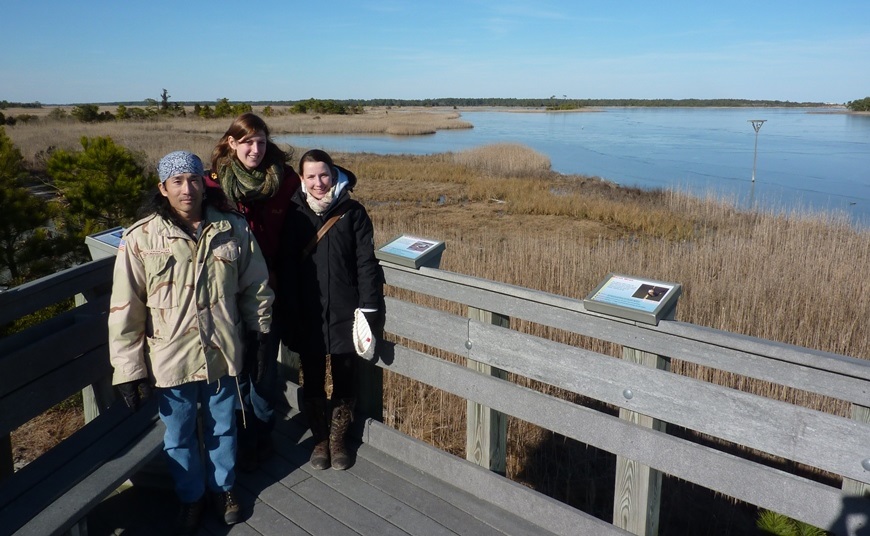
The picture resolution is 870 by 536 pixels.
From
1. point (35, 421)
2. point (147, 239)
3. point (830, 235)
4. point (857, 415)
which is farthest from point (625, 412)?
point (830, 235)

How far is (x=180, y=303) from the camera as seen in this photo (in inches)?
95.7

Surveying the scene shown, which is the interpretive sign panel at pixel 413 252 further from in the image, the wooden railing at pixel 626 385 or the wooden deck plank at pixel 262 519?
the wooden deck plank at pixel 262 519

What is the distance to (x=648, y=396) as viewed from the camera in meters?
2.23

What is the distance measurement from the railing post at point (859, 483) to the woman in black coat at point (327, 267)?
1792 millimetres

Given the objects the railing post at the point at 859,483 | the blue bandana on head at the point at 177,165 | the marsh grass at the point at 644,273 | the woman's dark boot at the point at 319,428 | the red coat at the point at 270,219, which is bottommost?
the marsh grass at the point at 644,273

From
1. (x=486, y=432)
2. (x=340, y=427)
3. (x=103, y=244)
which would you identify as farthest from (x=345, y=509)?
(x=103, y=244)

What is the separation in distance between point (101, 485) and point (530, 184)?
59.1 ft

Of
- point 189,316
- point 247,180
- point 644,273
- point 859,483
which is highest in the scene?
point 247,180

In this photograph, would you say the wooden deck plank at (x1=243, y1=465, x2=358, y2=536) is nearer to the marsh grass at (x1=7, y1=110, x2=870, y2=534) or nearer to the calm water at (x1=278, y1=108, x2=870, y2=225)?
the marsh grass at (x1=7, y1=110, x2=870, y2=534)

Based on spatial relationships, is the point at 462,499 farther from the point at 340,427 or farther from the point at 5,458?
the point at 5,458

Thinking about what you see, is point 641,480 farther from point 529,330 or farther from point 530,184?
point 530,184

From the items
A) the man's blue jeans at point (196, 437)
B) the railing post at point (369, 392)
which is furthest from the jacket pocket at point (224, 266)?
the railing post at point (369, 392)

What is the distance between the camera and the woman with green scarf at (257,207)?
9.34ft

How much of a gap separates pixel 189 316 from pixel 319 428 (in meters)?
0.94
